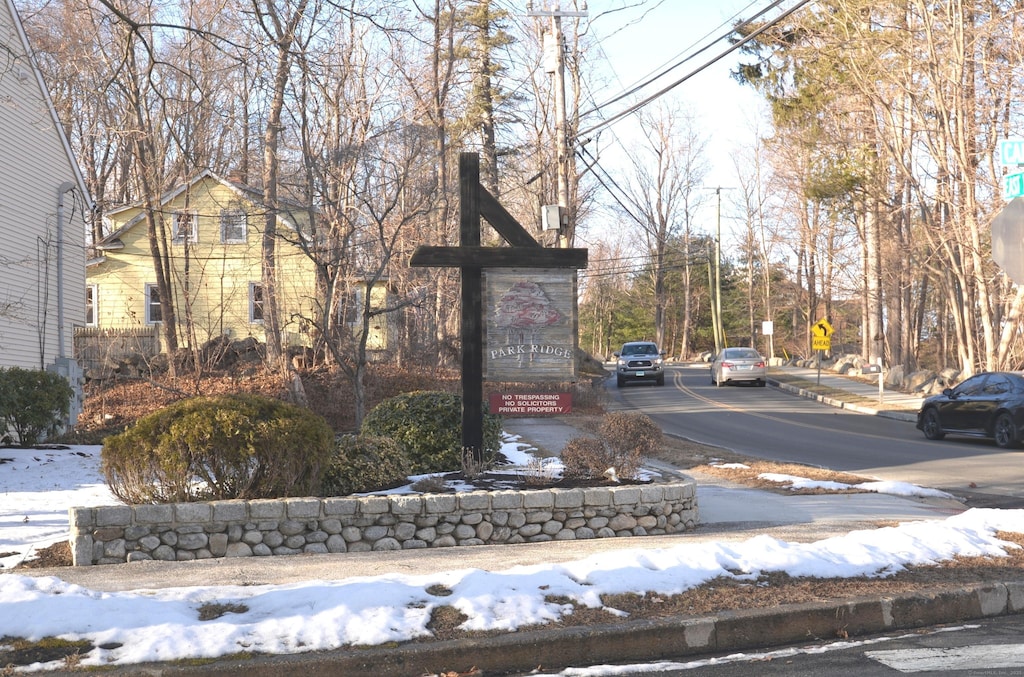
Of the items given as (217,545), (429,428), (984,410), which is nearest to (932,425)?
(984,410)

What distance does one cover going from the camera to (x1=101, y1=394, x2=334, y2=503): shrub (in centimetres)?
939

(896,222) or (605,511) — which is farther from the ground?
(896,222)

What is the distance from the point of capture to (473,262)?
1162cm

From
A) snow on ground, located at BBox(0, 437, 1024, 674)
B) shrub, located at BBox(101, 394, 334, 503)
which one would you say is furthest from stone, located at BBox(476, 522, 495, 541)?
snow on ground, located at BBox(0, 437, 1024, 674)

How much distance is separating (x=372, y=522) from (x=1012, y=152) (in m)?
7.45

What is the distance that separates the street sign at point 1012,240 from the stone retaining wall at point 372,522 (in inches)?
151

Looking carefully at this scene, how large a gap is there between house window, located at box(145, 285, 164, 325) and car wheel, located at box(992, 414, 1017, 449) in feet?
93.0

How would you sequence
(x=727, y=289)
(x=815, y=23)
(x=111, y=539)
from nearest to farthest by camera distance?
(x=111, y=539) < (x=815, y=23) < (x=727, y=289)

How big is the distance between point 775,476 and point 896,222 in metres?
32.3

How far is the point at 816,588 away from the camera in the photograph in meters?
7.28

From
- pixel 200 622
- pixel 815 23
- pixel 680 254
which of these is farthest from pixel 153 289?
pixel 680 254

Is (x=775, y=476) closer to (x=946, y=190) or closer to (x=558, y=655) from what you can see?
(x=558, y=655)

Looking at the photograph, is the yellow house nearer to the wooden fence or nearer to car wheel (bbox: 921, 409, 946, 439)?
the wooden fence

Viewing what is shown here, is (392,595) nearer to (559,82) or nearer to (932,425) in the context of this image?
(559,82)
